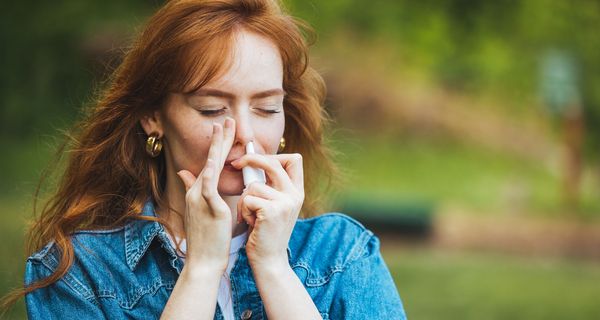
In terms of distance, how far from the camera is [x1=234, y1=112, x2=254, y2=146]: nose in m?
2.34

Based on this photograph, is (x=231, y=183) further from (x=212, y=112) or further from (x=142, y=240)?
(x=142, y=240)

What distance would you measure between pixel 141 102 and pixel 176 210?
0.37 metres

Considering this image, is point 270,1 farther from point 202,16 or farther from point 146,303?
point 146,303

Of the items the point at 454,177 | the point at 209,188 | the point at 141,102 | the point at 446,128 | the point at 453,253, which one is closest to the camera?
the point at 209,188

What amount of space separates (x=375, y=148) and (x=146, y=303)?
13.4 meters

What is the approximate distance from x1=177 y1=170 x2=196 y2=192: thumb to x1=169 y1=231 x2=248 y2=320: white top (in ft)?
0.82

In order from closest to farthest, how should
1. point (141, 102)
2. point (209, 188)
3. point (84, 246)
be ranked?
1. point (209, 188)
2. point (84, 246)
3. point (141, 102)

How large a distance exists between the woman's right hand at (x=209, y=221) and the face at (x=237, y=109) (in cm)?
12

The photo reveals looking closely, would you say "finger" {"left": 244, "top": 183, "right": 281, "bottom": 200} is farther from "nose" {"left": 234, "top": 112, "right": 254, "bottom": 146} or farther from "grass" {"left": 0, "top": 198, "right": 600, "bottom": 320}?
"grass" {"left": 0, "top": 198, "right": 600, "bottom": 320}

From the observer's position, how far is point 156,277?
7.97 feet

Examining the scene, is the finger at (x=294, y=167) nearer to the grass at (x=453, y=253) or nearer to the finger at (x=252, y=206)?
the finger at (x=252, y=206)

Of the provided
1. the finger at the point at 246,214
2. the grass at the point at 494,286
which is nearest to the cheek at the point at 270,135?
the finger at the point at 246,214

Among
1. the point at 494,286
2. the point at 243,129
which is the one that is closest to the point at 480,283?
the point at 494,286

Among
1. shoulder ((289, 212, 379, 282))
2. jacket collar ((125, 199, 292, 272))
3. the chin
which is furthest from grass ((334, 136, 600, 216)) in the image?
the chin
